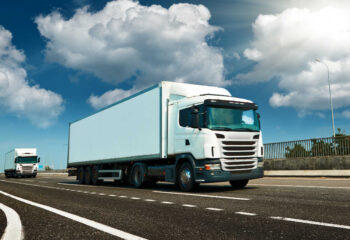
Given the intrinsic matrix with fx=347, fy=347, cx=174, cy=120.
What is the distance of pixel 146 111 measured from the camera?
13.6 m

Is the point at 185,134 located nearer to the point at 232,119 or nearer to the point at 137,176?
the point at 232,119

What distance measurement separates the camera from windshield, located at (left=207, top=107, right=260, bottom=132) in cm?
1059

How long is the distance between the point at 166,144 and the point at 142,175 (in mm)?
2172

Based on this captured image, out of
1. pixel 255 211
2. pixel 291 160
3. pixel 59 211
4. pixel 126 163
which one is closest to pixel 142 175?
pixel 126 163

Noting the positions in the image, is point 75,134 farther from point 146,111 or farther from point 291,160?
point 291,160

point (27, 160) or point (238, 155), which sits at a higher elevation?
point (27, 160)

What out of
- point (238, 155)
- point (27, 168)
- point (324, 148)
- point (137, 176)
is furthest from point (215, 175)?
point (27, 168)

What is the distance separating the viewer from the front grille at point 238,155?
1051 centimetres

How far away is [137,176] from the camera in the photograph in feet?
47.4

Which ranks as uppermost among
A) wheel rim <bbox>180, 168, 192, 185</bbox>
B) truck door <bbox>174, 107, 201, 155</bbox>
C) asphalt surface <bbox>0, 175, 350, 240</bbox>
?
truck door <bbox>174, 107, 201, 155</bbox>

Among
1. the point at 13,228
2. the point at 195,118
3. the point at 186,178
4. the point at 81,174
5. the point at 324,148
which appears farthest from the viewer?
the point at 81,174

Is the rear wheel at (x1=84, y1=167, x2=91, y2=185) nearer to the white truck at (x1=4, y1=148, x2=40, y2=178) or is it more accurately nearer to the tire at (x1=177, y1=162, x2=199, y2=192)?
the tire at (x1=177, y1=162, x2=199, y2=192)

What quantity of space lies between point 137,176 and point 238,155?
17.2 feet

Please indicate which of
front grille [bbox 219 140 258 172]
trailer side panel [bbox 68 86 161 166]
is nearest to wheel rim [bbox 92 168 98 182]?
trailer side panel [bbox 68 86 161 166]
